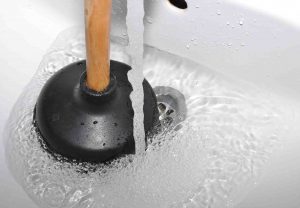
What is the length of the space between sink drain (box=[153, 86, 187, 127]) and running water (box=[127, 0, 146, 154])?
0.23ft

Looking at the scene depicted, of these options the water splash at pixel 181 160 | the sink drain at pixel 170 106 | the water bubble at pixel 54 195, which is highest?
the sink drain at pixel 170 106

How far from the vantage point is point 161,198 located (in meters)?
0.52

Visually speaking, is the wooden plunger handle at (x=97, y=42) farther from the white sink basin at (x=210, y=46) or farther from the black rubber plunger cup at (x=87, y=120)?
the white sink basin at (x=210, y=46)

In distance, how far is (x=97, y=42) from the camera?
16.1 inches

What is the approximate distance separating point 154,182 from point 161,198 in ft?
0.07

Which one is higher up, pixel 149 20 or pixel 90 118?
pixel 149 20

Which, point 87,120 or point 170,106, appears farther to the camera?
point 170,106

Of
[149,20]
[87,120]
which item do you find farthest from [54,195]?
[149,20]

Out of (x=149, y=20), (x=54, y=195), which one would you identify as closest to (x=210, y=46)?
(x=149, y=20)

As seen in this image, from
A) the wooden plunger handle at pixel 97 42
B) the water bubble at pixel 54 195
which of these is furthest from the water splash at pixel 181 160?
the wooden plunger handle at pixel 97 42

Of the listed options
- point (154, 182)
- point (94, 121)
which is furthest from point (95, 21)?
point (154, 182)

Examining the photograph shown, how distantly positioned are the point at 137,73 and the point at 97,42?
0.38 feet

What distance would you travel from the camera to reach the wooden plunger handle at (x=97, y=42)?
1.22 ft

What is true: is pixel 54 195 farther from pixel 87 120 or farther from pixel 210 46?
pixel 210 46
